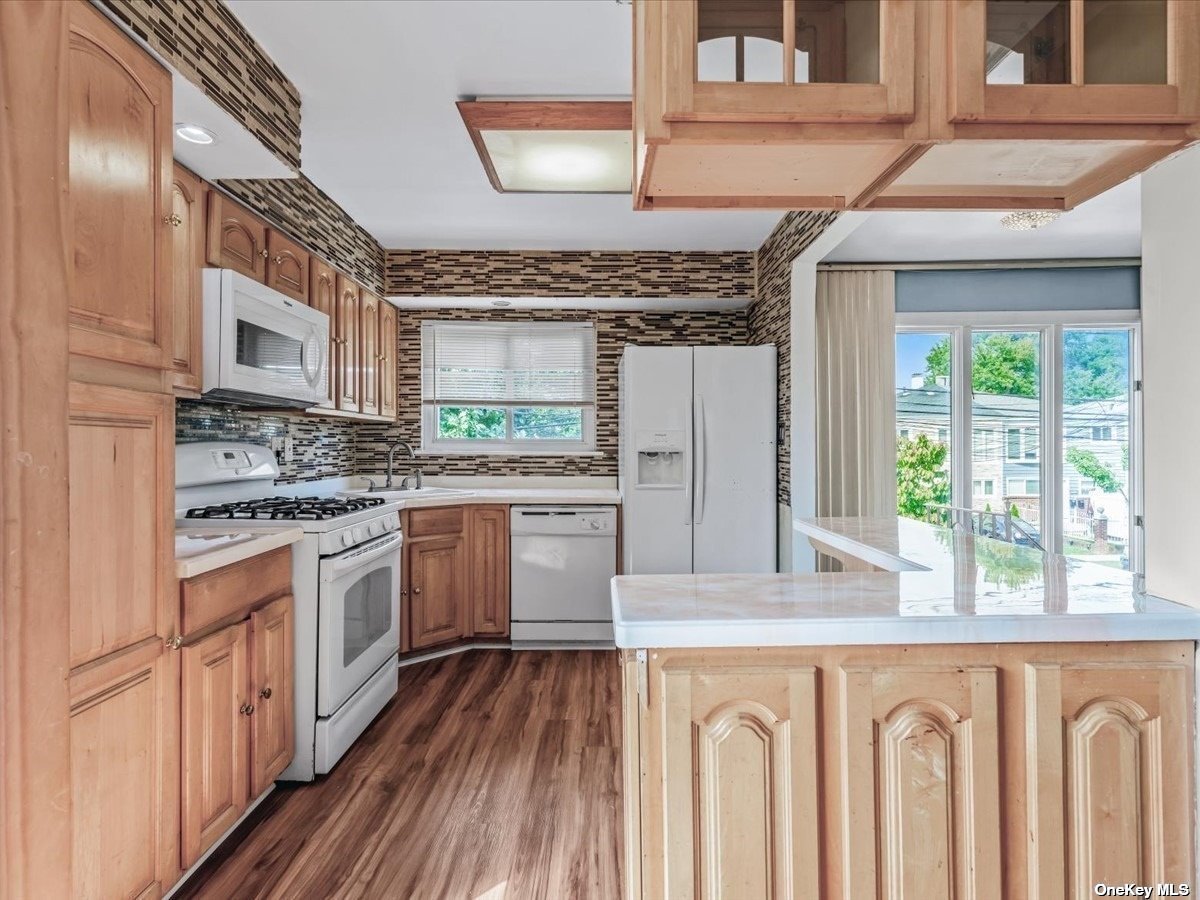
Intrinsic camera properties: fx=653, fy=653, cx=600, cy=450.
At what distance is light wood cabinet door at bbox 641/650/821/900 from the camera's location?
1111 millimetres

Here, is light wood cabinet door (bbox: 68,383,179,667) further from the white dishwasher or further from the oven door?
the white dishwasher

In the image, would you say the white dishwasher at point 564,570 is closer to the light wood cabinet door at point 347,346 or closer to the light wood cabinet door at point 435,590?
the light wood cabinet door at point 435,590

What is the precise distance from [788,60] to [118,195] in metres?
1.36

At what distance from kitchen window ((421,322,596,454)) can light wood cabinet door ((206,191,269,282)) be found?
5.80 feet

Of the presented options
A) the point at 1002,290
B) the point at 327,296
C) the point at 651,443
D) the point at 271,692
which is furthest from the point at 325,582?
the point at 1002,290

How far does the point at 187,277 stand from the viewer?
200 centimetres

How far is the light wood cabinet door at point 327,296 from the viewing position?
288cm

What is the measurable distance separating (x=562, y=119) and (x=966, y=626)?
6.40 feet

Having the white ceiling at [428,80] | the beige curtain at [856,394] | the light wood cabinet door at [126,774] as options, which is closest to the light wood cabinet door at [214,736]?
the light wood cabinet door at [126,774]

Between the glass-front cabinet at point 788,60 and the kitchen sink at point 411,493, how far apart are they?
9.55ft

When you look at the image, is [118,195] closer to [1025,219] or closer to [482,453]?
[482,453]

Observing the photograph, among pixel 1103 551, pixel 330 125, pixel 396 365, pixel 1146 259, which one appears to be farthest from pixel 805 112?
pixel 1103 551

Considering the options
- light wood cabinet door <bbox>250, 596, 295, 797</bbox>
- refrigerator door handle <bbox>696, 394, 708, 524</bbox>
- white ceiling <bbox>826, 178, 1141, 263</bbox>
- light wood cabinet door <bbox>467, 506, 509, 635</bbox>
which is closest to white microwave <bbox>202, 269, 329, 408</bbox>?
light wood cabinet door <bbox>250, 596, 295, 797</bbox>

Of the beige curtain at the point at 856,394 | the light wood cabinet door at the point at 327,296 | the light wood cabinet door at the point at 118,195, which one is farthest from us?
the beige curtain at the point at 856,394
